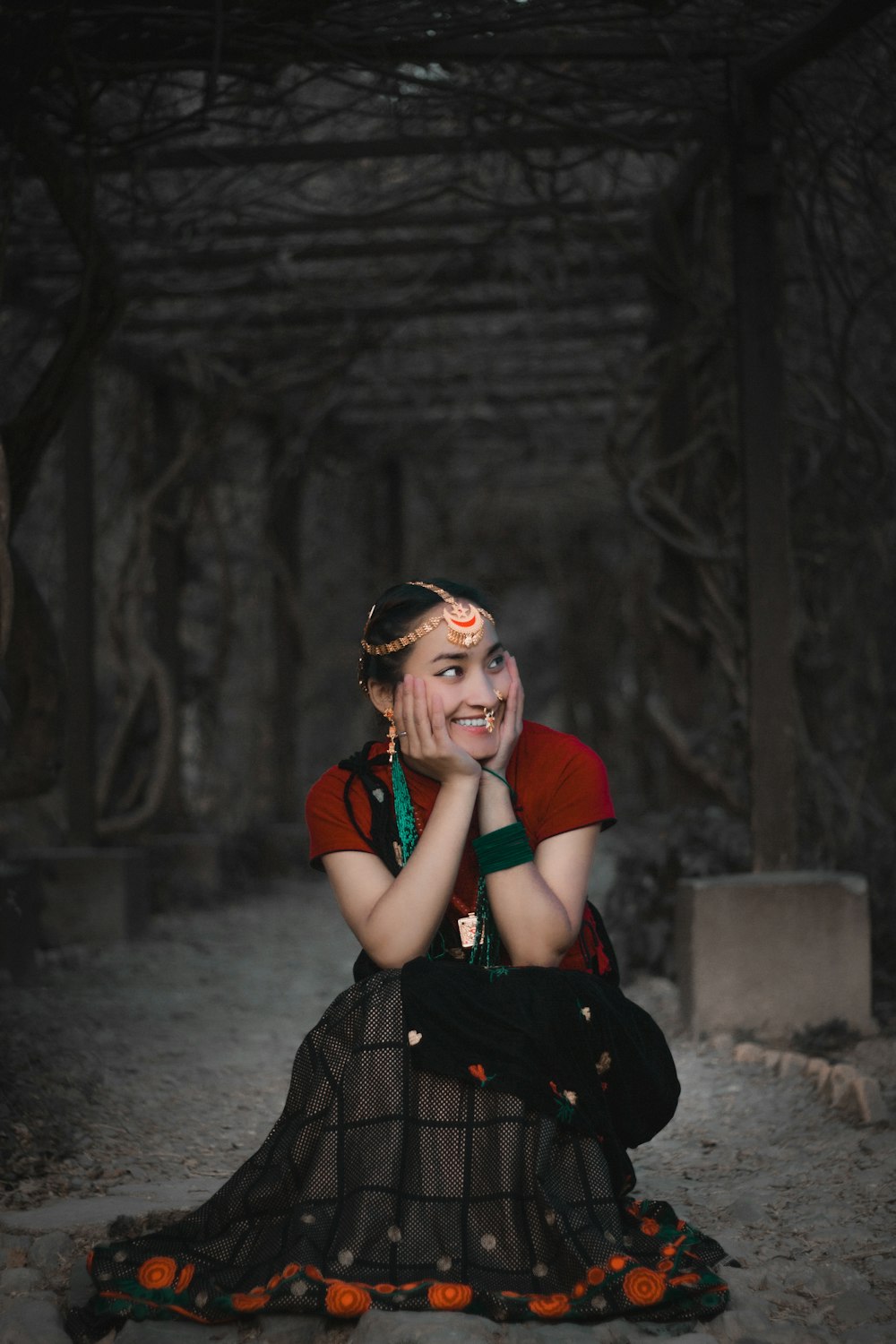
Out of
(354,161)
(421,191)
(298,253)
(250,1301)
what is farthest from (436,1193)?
(298,253)

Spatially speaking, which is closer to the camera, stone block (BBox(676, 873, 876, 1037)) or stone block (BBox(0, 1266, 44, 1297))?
stone block (BBox(0, 1266, 44, 1297))

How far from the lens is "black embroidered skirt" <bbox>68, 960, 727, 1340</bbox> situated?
2.28m

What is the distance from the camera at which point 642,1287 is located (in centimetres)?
227

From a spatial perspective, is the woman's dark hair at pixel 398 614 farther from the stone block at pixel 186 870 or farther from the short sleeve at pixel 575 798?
the stone block at pixel 186 870

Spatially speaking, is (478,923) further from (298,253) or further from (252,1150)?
(298,253)

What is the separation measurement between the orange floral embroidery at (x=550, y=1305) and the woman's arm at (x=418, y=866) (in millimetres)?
572

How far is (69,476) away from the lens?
6.98 metres

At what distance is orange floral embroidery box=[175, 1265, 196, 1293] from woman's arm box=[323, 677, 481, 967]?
58 cm

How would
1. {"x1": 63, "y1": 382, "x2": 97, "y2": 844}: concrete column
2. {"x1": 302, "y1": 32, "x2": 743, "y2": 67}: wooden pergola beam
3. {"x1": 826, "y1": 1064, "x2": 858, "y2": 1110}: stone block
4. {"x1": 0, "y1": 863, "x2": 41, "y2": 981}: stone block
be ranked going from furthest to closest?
1. {"x1": 63, "y1": 382, "x2": 97, "y2": 844}: concrete column
2. {"x1": 0, "y1": 863, "x2": 41, "y2": 981}: stone block
3. {"x1": 302, "y1": 32, "x2": 743, "y2": 67}: wooden pergola beam
4. {"x1": 826, "y1": 1064, "x2": 858, "y2": 1110}: stone block

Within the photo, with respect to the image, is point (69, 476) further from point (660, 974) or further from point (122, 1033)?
point (660, 974)

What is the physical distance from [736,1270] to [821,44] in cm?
315

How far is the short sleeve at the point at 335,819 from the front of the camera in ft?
8.52

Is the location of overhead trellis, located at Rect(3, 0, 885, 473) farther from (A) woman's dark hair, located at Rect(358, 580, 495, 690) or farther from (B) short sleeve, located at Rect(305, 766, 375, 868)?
(B) short sleeve, located at Rect(305, 766, 375, 868)

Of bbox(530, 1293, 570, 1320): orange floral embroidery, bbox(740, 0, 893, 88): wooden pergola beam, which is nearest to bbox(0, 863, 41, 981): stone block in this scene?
bbox(530, 1293, 570, 1320): orange floral embroidery
